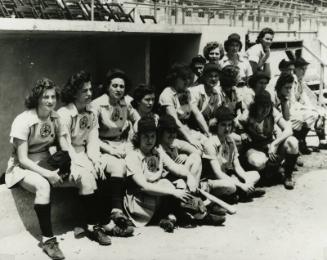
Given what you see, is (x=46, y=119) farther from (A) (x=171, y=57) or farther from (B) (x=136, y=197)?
(A) (x=171, y=57)

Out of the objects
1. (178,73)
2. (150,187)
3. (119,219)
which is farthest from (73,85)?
(178,73)

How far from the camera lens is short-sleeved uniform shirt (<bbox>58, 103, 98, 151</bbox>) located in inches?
196

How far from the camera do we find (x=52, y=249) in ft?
14.3

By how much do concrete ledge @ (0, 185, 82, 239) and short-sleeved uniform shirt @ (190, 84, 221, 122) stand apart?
223cm

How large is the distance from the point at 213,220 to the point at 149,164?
2.98ft

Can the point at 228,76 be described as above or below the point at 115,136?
above

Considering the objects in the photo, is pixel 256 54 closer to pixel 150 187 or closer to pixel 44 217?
pixel 150 187

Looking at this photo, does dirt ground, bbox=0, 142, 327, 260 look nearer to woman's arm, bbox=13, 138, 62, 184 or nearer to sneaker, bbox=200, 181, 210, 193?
sneaker, bbox=200, 181, 210, 193

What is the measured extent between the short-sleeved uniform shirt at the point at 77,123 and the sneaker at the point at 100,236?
908mm

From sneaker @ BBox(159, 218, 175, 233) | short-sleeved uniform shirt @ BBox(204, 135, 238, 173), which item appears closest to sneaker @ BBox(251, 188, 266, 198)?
short-sleeved uniform shirt @ BBox(204, 135, 238, 173)

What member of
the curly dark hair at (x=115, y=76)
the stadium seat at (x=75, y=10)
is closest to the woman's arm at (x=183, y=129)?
the curly dark hair at (x=115, y=76)

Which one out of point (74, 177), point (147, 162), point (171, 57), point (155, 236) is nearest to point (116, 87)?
point (147, 162)

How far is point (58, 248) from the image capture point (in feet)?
14.5

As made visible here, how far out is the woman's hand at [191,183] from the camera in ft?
17.3
